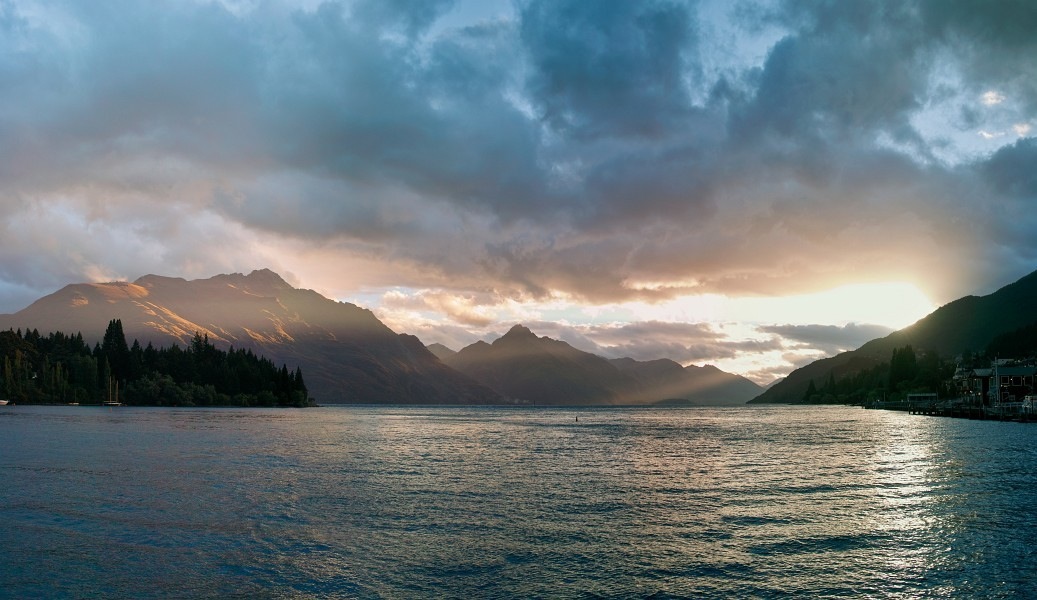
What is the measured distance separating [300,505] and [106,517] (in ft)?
38.2

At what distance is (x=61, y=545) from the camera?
3541 centimetres

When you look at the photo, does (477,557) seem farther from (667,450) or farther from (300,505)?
(667,450)

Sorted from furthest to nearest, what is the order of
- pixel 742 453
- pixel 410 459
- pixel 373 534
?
pixel 742 453 → pixel 410 459 → pixel 373 534

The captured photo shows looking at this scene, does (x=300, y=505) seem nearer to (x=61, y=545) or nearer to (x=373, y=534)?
(x=373, y=534)

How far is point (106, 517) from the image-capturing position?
4247cm

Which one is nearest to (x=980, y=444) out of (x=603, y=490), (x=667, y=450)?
(x=667, y=450)

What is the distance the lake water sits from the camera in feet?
96.2

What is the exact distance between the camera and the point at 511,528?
3959 centimetres

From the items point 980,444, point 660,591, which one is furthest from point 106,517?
point 980,444

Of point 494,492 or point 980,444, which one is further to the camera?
point 980,444

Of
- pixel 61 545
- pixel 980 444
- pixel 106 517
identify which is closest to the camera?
pixel 61 545

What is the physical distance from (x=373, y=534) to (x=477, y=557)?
8109mm

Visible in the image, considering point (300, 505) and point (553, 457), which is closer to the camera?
point (300, 505)

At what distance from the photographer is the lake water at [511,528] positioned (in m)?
29.3
